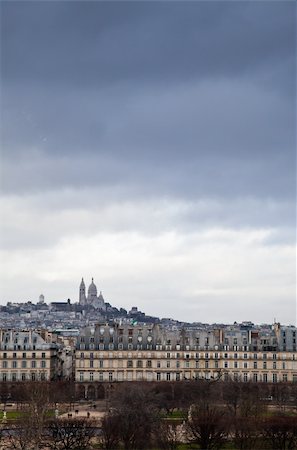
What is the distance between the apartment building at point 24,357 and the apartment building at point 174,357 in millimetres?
3821

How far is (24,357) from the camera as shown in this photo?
268 feet

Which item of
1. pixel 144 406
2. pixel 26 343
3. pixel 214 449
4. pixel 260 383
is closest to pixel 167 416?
pixel 144 406

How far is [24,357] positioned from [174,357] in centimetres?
1357

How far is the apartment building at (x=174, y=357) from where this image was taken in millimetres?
80250

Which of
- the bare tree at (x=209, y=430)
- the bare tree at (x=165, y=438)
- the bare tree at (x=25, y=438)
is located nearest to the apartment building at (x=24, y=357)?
the bare tree at (x=25, y=438)

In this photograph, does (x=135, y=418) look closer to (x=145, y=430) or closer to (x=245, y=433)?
(x=145, y=430)

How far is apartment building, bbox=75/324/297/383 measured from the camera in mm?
80250

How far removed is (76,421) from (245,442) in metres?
8.75

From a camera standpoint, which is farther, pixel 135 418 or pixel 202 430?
pixel 135 418

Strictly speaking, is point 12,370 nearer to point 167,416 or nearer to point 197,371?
point 197,371

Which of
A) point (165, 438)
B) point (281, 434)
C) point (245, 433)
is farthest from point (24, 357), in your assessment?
point (281, 434)

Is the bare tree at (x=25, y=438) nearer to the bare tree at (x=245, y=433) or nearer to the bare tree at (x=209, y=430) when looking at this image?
the bare tree at (x=209, y=430)

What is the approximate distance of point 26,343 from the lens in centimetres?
8256

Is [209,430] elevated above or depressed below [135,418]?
below
